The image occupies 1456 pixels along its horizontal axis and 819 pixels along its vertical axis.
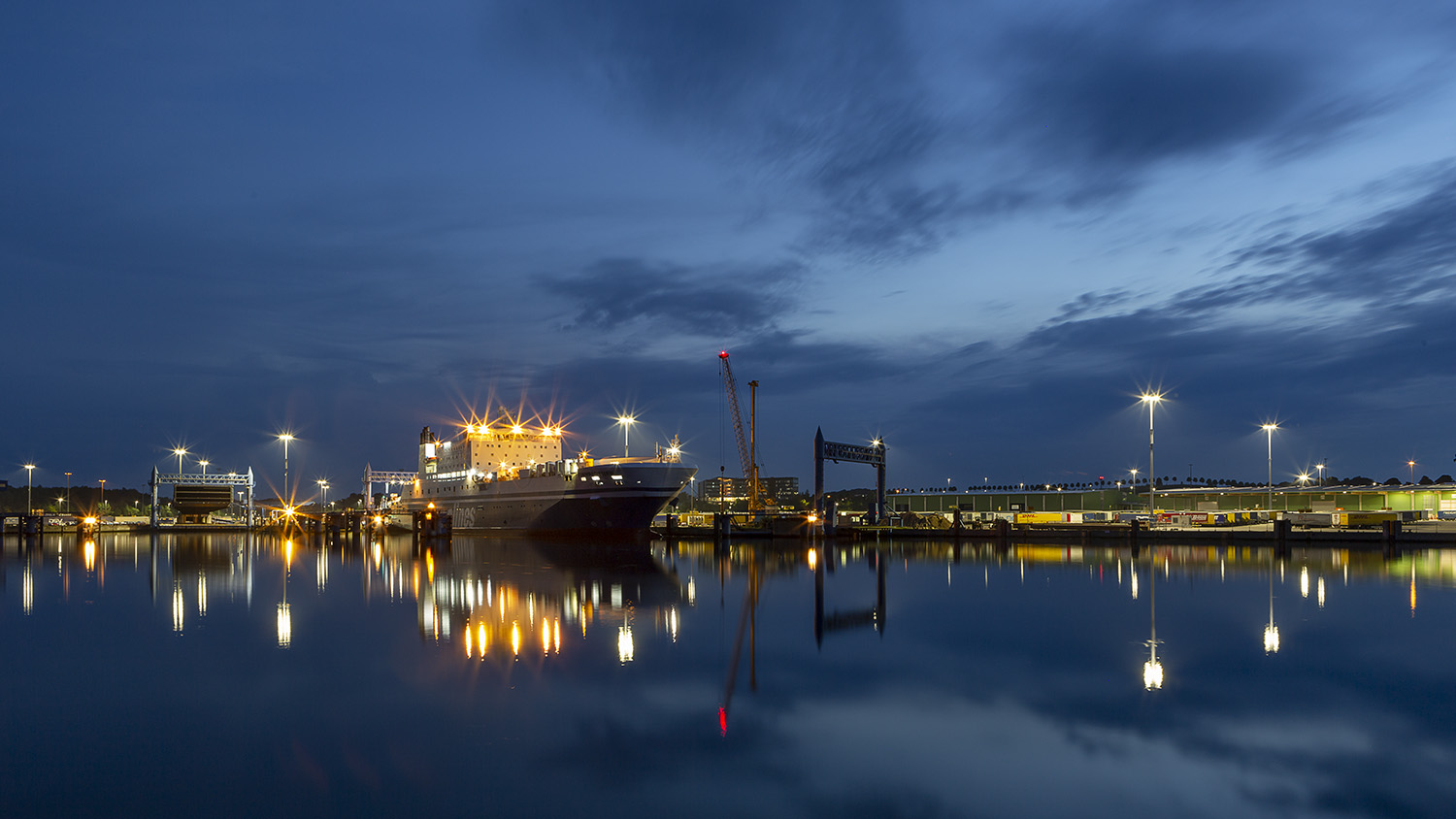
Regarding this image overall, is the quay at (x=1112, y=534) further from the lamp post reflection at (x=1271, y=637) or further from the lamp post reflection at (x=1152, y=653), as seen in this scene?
the lamp post reflection at (x=1271, y=637)

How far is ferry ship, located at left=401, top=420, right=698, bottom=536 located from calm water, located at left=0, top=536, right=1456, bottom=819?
38130mm

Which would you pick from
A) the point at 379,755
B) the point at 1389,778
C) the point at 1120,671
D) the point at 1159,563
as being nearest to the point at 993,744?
the point at 1389,778

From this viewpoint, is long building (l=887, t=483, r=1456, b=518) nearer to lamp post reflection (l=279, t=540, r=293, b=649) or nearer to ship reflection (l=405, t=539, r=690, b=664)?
ship reflection (l=405, t=539, r=690, b=664)

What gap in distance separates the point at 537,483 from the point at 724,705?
6011 cm

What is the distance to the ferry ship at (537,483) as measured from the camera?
6569 cm

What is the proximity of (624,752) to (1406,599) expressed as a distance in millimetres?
27426

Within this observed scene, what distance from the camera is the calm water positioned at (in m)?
9.13

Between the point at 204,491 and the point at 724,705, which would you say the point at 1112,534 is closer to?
the point at 724,705

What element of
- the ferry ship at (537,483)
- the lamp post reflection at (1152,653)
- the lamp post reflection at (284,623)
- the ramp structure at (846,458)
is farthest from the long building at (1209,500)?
the lamp post reflection at (284,623)

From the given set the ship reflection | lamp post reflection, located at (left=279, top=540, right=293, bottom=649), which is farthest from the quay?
lamp post reflection, located at (left=279, top=540, right=293, bottom=649)

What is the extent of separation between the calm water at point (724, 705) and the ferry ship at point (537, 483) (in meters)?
38.1

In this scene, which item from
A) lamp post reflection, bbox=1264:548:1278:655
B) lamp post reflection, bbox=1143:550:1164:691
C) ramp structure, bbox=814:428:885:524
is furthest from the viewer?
ramp structure, bbox=814:428:885:524

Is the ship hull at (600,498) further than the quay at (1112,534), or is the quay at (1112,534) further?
the ship hull at (600,498)

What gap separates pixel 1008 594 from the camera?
28938 mm
